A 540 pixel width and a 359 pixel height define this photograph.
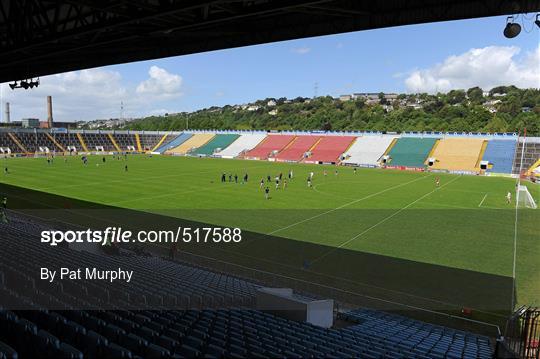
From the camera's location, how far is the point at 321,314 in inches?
415

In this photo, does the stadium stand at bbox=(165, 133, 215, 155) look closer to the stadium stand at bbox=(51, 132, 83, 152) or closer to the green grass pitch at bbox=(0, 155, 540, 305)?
the stadium stand at bbox=(51, 132, 83, 152)

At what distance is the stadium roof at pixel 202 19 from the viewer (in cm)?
1007

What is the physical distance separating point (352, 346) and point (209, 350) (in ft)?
11.0

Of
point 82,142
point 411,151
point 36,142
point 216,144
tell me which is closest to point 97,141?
point 82,142

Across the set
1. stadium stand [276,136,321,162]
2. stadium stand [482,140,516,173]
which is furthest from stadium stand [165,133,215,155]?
stadium stand [482,140,516,173]

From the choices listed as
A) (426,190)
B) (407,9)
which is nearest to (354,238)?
(407,9)

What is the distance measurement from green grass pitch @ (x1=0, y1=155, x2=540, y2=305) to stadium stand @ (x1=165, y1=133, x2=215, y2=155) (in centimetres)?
4245

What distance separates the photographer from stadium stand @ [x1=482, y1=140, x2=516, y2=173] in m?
57.2

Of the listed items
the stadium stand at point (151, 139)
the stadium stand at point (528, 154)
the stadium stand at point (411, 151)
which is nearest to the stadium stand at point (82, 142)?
the stadium stand at point (151, 139)

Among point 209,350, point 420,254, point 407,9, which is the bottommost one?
point 420,254

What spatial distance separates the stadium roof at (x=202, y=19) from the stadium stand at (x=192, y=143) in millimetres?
74956

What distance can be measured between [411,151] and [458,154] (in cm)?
745

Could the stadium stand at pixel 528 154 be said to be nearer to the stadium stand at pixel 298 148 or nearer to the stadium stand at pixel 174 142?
the stadium stand at pixel 298 148

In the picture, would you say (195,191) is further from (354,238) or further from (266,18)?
(266,18)
